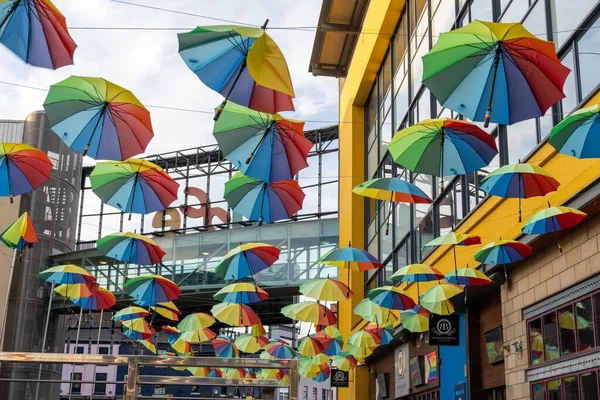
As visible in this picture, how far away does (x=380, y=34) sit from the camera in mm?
26406

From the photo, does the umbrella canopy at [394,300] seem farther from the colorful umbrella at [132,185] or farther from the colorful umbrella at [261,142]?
the colorful umbrella at [261,142]

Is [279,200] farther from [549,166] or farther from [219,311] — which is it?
[219,311]

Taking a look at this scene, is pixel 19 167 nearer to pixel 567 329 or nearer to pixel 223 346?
pixel 567 329

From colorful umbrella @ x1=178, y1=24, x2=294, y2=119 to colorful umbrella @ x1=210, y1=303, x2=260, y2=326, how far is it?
506 inches

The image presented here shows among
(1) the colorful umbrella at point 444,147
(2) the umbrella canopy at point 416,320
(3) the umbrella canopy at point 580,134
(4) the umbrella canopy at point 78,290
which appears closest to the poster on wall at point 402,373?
(2) the umbrella canopy at point 416,320

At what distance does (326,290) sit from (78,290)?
25.2 feet

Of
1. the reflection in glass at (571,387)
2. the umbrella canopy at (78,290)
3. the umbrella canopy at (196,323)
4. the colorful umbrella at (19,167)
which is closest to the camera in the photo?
the reflection in glass at (571,387)

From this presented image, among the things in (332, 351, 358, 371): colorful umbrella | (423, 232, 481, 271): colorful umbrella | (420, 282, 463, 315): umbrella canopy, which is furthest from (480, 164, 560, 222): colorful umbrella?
(332, 351, 358, 371): colorful umbrella

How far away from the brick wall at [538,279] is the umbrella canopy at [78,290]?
12497 mm

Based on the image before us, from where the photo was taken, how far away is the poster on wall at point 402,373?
79.1 feet

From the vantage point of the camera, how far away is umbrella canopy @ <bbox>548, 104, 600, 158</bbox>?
9.79 m

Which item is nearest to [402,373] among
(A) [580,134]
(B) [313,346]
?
(B) [313,346]

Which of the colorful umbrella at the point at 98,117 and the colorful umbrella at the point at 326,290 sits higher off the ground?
the colorful umbrella at the point at 98,117

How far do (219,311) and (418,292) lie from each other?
647 centimetres
